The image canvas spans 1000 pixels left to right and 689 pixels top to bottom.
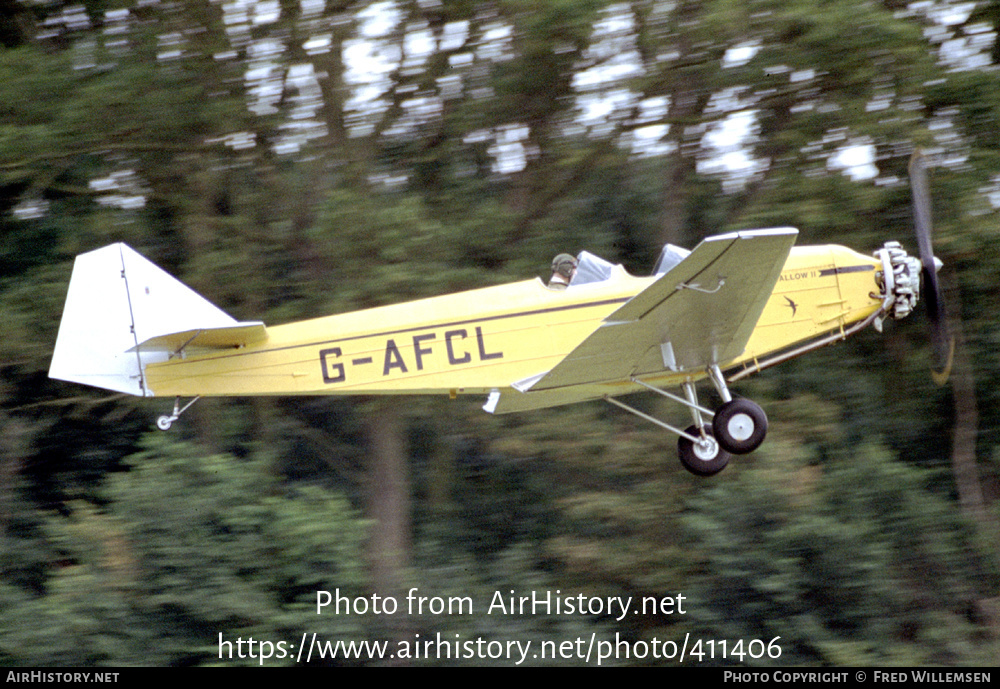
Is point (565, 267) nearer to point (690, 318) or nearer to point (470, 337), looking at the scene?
point (470, 337)

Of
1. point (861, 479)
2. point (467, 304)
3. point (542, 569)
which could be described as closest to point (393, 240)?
point (467, 304)

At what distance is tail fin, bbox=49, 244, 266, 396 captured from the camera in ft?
25.7

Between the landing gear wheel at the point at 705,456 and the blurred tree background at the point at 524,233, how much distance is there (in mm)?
2571

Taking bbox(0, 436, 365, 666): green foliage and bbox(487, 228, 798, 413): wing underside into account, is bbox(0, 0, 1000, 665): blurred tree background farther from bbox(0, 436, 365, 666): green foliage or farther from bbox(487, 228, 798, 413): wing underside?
bbox(487, 228, 798, 413): wing underside

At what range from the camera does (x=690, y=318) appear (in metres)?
7.58

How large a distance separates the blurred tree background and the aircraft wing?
3130 mm

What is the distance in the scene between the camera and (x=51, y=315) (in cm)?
1108

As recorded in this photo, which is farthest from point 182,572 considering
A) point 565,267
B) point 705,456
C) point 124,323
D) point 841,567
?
point 841,567

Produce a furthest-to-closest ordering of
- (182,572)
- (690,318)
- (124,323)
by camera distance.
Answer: (182,572), (124,323), (690,318)

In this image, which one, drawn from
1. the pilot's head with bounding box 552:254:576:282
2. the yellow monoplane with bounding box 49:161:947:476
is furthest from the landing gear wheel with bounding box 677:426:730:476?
the pilot's head with bounding box 552:254:576:282

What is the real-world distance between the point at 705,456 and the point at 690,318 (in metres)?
1.55

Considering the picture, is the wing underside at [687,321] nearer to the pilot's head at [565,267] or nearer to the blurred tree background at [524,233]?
the pilot's head at [565,267]

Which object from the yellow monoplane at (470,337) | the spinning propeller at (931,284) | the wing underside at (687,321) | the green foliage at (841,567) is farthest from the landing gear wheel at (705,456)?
the green foliage at (841,567)
